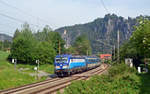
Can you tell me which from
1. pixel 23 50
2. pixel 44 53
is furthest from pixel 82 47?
pixel 44 53

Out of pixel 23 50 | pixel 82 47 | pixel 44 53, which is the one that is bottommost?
pixel 44 53

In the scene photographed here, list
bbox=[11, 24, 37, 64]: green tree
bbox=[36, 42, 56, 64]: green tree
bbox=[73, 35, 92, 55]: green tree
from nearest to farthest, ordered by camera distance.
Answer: bbox=[36, 42, 56, 64]: green tree, bbox=[11, 24, 37, 64]: green tree, bbox=[73, 35, 92, 55]: green tree

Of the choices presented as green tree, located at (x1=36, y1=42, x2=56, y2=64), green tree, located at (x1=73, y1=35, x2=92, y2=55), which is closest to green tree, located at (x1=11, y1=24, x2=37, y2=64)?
green tree, located at (x1=36, y1=42, x2=56, y2=64)

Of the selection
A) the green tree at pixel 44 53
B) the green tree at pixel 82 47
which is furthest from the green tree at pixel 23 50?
the green tree at pixel 82 47

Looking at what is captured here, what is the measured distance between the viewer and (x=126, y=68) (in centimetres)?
2280

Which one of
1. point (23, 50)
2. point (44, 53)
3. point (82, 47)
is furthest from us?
point (82, 47)

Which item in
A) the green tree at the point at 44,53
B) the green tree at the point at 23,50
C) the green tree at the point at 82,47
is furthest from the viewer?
the green tree at the point at 82,47

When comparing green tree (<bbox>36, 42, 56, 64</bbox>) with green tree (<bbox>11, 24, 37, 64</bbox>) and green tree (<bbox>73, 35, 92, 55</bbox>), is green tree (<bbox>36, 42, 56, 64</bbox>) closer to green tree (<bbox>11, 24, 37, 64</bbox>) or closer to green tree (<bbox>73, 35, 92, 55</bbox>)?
green tree (<bbox>11, 24, 37, 64</bbox>)

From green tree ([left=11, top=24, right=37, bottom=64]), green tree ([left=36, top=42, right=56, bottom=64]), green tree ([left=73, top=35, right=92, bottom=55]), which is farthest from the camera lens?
green tree ([left=73, top=35, right=92, bottom=55])

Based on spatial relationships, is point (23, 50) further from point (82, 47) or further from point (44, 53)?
point (82, 47)

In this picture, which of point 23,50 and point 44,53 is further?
point 23,50

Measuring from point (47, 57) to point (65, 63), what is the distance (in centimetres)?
2817

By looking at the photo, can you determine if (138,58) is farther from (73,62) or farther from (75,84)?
(75,84)

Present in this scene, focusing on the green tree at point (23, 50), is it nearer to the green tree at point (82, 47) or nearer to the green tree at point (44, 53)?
the green tree at point (44, 53)
